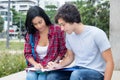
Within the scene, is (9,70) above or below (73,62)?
below

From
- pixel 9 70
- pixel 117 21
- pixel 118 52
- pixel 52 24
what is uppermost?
pixel 52 24

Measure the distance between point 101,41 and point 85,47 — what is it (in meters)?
0.16

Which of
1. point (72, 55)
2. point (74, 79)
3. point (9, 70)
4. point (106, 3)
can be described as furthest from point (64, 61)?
point (106, 3)

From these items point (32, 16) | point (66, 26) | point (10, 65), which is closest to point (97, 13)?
point (10, 65)

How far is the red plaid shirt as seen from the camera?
334cm

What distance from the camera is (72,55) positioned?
10.5 feet

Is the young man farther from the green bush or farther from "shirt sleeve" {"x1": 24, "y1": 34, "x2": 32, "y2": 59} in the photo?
the green bush

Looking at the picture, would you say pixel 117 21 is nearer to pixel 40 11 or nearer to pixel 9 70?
pixel 9 70

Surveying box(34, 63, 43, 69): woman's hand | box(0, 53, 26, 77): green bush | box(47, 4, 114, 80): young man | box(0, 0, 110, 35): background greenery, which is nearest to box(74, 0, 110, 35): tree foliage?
box(0, 0, 110, 35): background greenery

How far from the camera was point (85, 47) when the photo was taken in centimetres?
300

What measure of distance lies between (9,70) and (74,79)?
5257mm

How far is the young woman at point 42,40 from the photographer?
10.8ft

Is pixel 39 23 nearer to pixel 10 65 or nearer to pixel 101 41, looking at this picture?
pixel 101 41

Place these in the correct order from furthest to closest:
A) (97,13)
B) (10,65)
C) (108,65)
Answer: (97,13) < (10,65) < (108,65)
